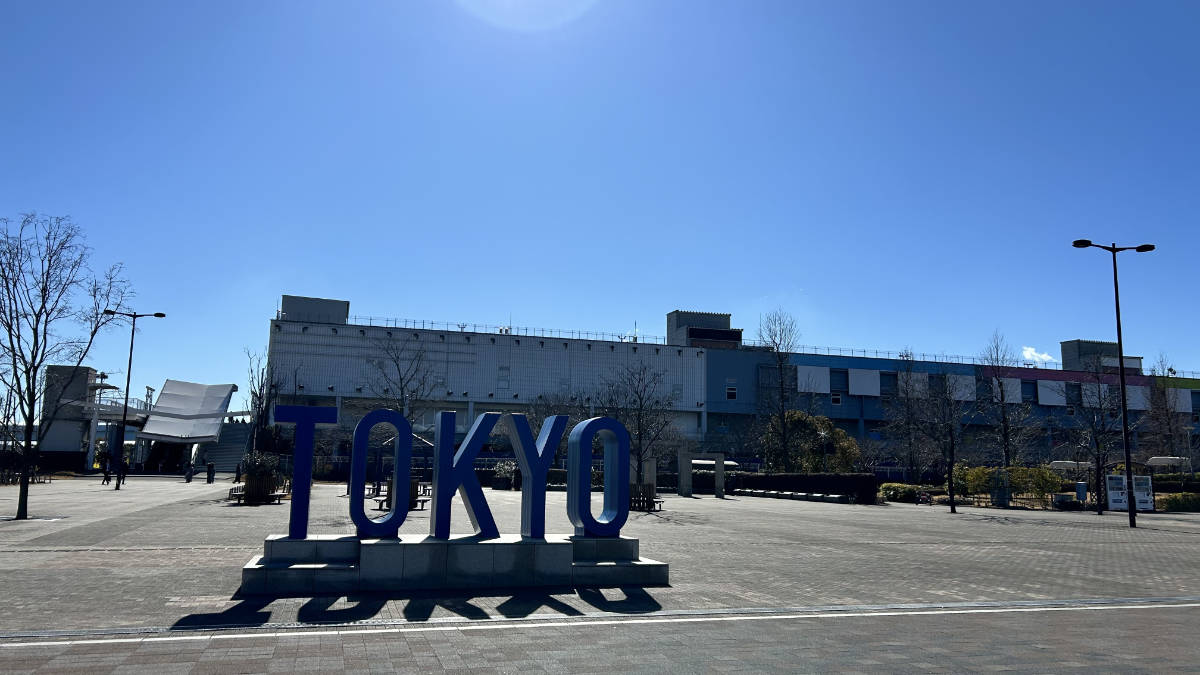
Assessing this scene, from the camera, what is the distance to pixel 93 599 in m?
9.83

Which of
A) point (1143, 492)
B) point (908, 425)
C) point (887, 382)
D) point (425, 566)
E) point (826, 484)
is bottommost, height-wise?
point (826, 484)

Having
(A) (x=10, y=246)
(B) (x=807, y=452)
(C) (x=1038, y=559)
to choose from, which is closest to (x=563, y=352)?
(B) (x=807, y=452)

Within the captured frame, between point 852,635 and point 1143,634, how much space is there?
10.7 feet

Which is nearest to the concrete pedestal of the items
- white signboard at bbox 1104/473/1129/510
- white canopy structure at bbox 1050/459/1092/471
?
white signboard at bbox 1104/473/1129/510

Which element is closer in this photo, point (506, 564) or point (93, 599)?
point (93, 599)

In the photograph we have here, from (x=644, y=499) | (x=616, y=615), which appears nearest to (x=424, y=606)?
(x=616, y=615)

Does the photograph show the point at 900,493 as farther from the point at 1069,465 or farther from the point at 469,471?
the point at 469,471

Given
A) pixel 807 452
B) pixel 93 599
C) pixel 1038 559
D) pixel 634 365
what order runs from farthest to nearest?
pixel 634 365 < pixel 807 452 < pixel 1038 559 < pixel 93 599

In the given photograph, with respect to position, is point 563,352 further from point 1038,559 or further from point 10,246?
point 1038,559

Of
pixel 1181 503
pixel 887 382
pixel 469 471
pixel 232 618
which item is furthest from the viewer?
pixel 887 382

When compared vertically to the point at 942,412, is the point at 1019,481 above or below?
below

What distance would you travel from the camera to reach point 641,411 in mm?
54875

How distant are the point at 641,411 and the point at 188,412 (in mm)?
48995

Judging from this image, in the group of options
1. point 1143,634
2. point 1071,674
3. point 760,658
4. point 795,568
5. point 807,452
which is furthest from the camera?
point 807,452
